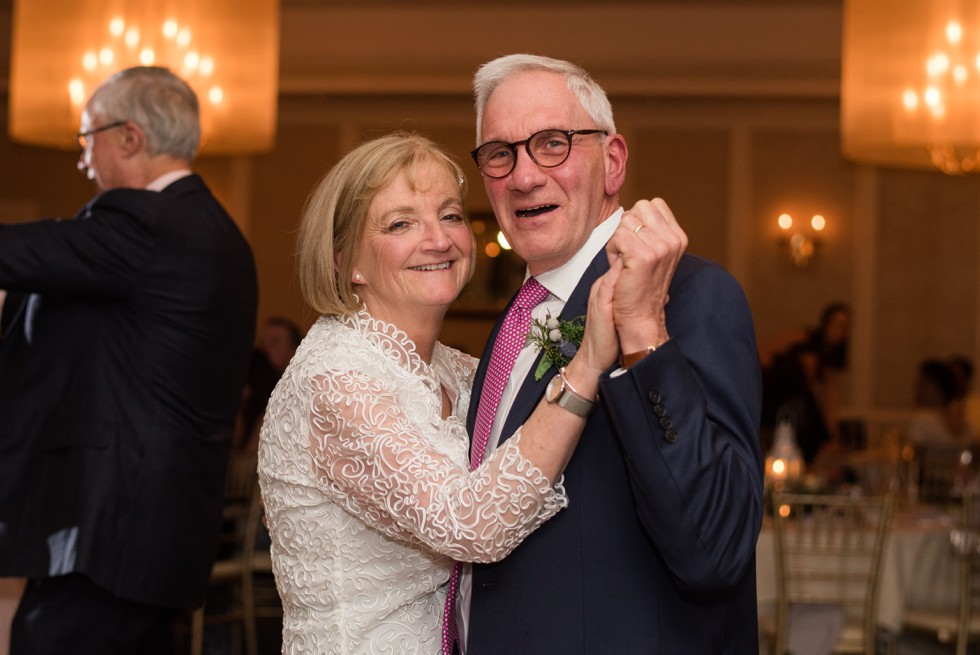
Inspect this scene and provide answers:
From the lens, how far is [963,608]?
4836 millimetres

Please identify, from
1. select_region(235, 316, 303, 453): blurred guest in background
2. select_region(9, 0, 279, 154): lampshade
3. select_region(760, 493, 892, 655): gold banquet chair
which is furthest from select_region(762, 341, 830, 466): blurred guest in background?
select_region(9, 0, 279, 154): lampshade

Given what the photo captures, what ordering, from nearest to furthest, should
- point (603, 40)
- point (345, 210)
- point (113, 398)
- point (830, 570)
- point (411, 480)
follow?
point (411, 480) < point (345, 210) < point (113, 398) < point (830, 570) < point (603, 40)

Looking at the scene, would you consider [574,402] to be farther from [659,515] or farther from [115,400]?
[115,400]

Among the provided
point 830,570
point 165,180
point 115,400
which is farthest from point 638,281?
point 830,570

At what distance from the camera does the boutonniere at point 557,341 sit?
1.69 metres

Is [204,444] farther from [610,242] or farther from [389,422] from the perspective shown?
[610,242]

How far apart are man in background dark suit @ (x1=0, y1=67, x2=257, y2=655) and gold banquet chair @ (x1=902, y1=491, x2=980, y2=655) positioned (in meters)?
3.25

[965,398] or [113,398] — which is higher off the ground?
[113,398]

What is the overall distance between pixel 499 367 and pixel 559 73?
1.53 ft

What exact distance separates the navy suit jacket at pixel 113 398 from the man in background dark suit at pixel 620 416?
1098 millimetres

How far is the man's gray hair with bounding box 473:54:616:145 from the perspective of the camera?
1.87m

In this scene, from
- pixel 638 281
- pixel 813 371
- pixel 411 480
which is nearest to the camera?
pixel 638 281

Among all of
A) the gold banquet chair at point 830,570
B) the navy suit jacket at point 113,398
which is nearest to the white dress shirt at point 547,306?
the navy suit jacket at point 113,398

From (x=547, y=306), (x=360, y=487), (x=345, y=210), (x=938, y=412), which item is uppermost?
(x=345, y=210)
